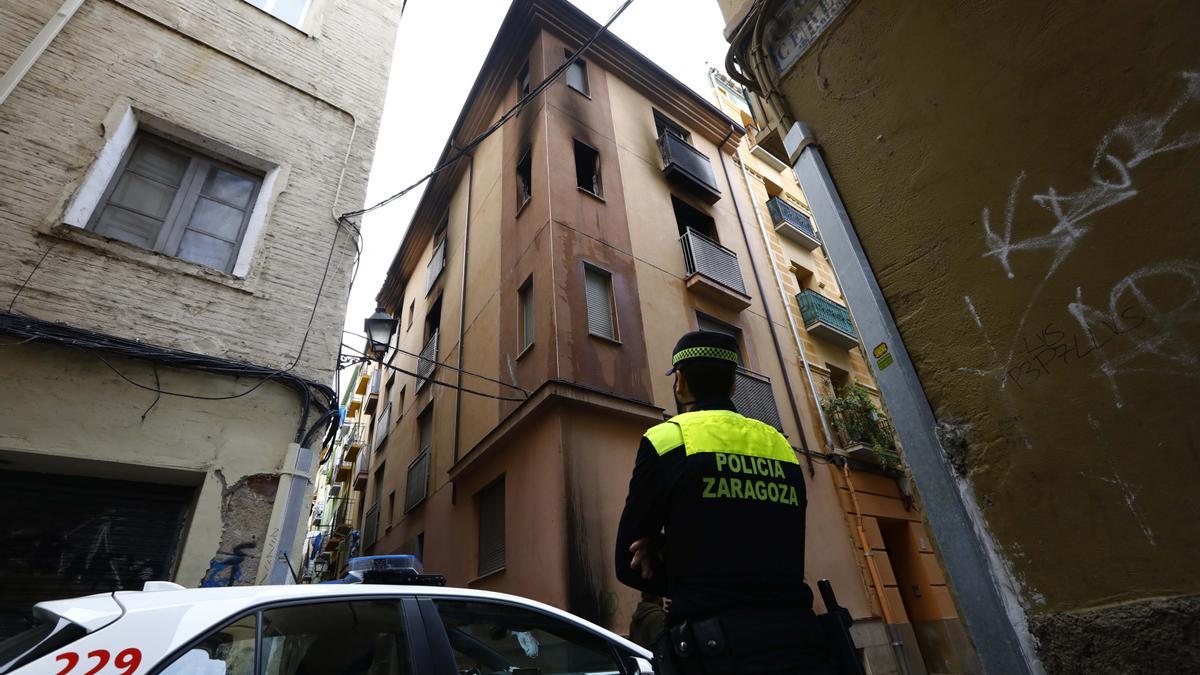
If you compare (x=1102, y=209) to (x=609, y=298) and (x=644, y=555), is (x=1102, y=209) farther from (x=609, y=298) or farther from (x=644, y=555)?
(x=609, y=298)

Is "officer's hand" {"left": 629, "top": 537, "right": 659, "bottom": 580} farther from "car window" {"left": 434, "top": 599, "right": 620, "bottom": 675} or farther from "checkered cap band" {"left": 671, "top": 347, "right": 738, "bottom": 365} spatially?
"car window" {"left": 434, "top": 599, "right": 620, "bottom": 675}

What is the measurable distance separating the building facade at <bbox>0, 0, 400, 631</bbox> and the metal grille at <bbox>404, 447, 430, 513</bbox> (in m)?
7.24

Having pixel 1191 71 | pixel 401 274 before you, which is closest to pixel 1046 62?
pixel 1191 71

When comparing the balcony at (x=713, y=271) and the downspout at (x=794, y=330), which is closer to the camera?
the balcony at (x=713, y=271)

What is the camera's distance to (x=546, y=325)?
852 centimetres

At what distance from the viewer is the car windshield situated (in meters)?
1.73

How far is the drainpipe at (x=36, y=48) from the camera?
4852mm

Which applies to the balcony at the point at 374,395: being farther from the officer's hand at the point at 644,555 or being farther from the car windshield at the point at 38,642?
the officer's hand at the point at 644,555

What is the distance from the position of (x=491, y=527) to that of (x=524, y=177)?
7.17 meters

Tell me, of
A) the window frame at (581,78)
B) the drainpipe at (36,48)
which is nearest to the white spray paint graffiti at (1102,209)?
the drainpipe at (36,48)

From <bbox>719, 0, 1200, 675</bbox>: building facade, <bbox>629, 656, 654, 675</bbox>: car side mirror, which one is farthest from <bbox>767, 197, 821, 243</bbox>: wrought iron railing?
<bbox>629, 656, 654, 675</bbox>: car side mirror

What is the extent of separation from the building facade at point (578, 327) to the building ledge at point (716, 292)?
0.05 meters

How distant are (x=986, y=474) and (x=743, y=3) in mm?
3285

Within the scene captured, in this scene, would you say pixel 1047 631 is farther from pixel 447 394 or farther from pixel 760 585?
pixel 447 394
